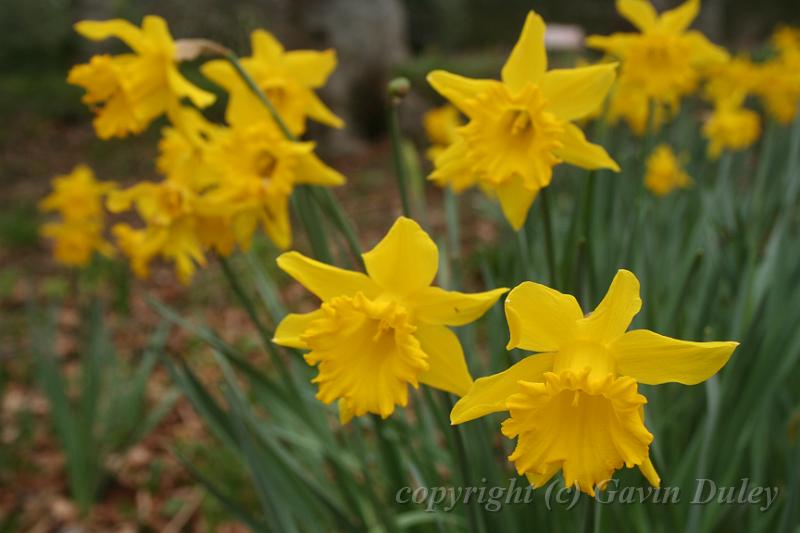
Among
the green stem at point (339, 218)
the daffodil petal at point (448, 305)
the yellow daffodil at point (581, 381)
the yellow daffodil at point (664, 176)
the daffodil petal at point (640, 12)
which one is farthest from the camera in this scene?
the yellow daffodil at point (664, 176)

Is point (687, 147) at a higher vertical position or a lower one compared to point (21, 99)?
higher

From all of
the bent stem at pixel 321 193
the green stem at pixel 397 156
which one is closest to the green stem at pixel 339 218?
the bent stem at pixel 321 193

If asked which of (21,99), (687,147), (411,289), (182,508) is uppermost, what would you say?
(411,289)

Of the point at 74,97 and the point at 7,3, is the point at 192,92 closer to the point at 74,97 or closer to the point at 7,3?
the point at 74,97

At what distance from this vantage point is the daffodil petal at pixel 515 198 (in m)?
1.05

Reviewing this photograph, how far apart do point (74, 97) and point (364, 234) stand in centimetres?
523

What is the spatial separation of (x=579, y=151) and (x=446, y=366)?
406 millimetres

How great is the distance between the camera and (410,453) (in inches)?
51.2

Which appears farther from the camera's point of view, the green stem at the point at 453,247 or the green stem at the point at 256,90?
the green stem at the point at 453,247

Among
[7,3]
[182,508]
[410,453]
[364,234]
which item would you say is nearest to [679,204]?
[410,453]

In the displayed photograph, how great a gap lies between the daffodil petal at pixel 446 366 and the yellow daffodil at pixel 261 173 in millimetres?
435

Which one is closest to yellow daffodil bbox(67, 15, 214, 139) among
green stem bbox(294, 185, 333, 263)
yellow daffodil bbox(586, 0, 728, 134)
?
green stem bbox(294, 185, 333, 263)

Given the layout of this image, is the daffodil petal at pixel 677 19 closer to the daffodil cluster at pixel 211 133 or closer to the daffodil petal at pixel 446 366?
the daffodil cluster at pixel 211 133

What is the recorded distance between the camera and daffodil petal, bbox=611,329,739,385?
719 millimetres
